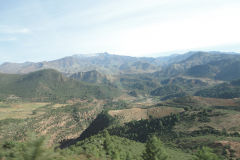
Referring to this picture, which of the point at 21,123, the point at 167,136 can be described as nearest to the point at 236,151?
the point at 167,136

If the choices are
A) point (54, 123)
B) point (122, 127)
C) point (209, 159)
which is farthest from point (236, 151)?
point (54, 123)

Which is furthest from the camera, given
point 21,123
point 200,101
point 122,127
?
point 200,101

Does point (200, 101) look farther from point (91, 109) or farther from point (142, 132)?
point (91, 109)

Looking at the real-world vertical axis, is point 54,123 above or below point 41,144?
below

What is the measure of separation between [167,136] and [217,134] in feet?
72.7

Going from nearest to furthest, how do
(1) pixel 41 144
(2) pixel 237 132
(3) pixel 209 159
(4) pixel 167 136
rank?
(1) pixel 41 144
(3) pixel 209 159
(2) pixel 237 132
(4) pixel 167 136

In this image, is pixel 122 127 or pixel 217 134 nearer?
pixel 217 134

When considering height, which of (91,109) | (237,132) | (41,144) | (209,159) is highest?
(41,144)

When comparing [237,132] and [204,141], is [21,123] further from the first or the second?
[237,132]

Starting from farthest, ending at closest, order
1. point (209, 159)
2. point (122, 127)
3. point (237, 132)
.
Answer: point (122, 127) → point (237, 132) → point (209, 159)

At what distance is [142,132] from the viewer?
309 ft

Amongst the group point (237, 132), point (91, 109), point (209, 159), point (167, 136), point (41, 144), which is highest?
point (41, 144)

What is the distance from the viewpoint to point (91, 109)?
191500 millimetres

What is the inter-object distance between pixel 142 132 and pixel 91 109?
108 metres
